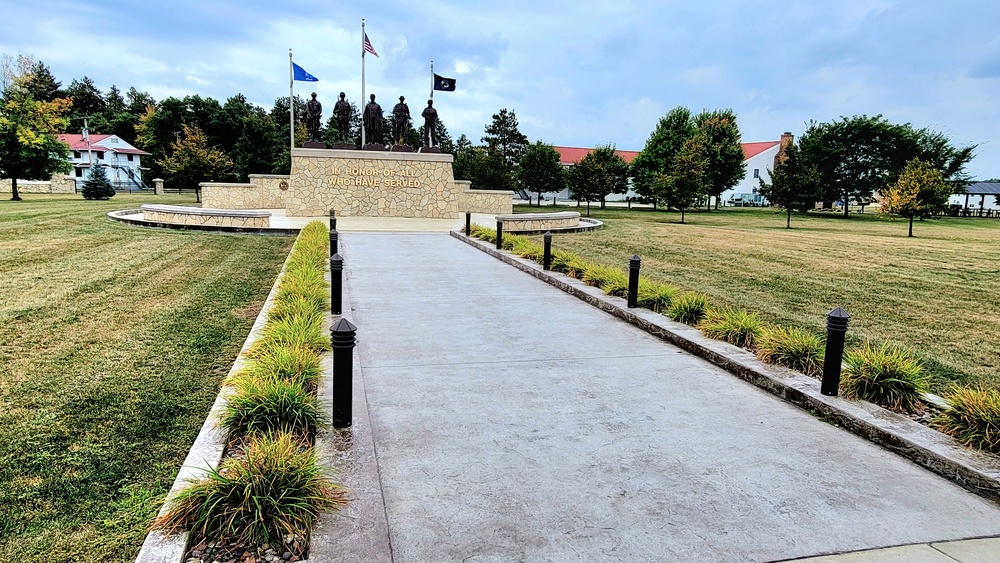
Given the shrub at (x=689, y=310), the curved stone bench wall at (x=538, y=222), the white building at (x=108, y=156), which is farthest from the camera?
the white building at (x=108, y=156)

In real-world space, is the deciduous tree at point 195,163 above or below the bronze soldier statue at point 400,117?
below

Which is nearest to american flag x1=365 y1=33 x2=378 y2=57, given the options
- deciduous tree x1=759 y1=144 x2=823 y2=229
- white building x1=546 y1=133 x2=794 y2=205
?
deciduous tree x1=759 y1=144 x2=823 y2=229

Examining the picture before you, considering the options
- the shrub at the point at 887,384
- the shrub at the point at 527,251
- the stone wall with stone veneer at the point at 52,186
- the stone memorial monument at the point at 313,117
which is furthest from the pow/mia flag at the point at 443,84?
the stone wall with stone veneer at the point at 52,186

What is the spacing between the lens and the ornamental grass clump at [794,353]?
5524 mm

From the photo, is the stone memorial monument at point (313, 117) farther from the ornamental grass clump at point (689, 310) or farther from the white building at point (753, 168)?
the white building at point (753, 168)

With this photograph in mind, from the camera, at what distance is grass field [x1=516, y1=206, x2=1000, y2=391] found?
7293mm

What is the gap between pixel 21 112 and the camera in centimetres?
3312

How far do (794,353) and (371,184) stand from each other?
76.7 feet

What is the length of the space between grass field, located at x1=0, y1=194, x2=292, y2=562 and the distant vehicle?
67334 millimetres

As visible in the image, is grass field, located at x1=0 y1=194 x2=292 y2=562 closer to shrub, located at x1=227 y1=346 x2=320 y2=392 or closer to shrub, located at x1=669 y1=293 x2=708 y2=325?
shrub, located at x1=227 y1=346 x2=320 y2=392

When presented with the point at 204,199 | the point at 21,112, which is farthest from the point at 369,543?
the point at 21,112

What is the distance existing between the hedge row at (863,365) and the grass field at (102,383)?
5.05 m

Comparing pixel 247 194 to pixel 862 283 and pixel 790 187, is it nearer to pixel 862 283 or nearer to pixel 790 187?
pixel 862 283

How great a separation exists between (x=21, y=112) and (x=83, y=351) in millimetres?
36463
